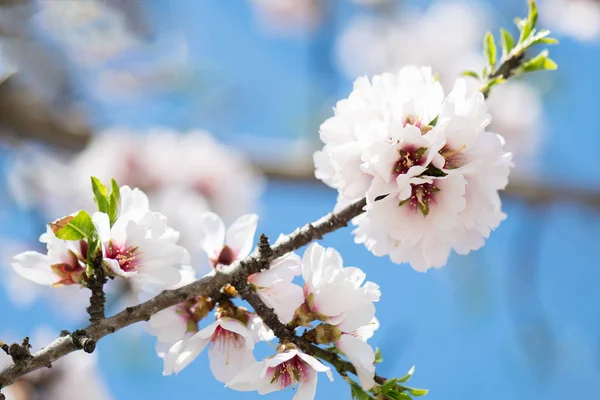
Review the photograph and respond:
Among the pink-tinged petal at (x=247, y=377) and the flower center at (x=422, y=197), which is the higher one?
the flower center at (x=422, y=197)

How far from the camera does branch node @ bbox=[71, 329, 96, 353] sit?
0.93 metres

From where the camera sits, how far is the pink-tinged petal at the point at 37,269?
3.44 ft

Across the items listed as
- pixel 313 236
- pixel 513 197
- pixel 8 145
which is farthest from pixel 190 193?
pixel 313 236

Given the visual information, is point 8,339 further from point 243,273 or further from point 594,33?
point 594,33

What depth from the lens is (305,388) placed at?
0.98 meters

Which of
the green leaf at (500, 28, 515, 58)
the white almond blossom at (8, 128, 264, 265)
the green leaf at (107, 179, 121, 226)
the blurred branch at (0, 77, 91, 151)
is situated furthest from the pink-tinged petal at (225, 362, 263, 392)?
the blurred branch at (0, 77, 91, 151)

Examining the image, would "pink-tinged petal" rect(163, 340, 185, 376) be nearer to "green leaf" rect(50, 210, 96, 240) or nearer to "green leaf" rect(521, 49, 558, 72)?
"green leaf" rect(50, 210, 96, 240)

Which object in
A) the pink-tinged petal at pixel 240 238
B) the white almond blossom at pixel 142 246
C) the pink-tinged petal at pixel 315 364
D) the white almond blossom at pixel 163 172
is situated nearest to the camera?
the pink-tinged petal at pixel 315 364

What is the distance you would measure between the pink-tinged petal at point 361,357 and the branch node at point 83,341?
0.35 meters

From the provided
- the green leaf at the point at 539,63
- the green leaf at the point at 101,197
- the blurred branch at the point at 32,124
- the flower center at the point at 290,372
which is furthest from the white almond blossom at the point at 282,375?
the blurred branch at the point at 32,124

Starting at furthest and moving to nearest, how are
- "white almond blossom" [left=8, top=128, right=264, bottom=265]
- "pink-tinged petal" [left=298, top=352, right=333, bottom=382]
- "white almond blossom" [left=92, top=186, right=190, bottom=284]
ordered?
"white almond blossom" [left=8, top=128, right=264, bottom=265] → "white almond blossom" [left=92, top=186, right=190, bottom=284] → "pink-tinged petal" [left=298, top=352, right=333, bottom=382]

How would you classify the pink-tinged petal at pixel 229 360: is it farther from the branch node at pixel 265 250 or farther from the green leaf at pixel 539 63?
the green leaf at pixel 539 63

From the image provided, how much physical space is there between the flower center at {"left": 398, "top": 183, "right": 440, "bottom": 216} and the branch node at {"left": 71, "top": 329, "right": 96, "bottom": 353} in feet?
1.59

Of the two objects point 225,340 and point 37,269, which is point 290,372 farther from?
point 37,269
